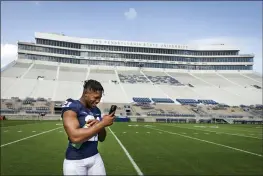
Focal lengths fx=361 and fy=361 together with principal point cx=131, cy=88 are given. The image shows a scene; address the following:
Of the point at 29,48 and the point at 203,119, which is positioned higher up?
the point at 29,48

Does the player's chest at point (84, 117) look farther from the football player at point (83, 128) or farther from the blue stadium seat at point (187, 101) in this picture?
the blue stadium seat at point (187, 101)

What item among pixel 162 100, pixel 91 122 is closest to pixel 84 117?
pixel 91 122

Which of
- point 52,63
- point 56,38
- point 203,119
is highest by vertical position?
point 56,38

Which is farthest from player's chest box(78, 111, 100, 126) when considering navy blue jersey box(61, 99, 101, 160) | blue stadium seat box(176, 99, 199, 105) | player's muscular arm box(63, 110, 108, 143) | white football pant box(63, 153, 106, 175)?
blue stadium seat box(176, 99, 199, 105)

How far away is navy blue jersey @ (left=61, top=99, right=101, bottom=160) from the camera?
438 centimetres

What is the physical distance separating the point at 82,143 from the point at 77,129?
1.42 feet

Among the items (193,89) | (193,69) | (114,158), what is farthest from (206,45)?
(114,158)

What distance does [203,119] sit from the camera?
67.8m

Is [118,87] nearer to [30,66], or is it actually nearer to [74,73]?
[74,73]

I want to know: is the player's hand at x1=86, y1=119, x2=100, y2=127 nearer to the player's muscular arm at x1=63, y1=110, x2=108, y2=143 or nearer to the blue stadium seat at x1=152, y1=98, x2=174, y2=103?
the player's muscular arm at x1=63, y1=110, x2=108, y2=143

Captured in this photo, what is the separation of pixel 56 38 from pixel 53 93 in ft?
104

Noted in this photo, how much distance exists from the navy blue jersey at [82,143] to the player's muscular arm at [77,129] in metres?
0.13

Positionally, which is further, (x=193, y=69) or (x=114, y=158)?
(x=193, y=69)

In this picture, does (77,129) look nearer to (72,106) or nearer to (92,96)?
(72,106)
